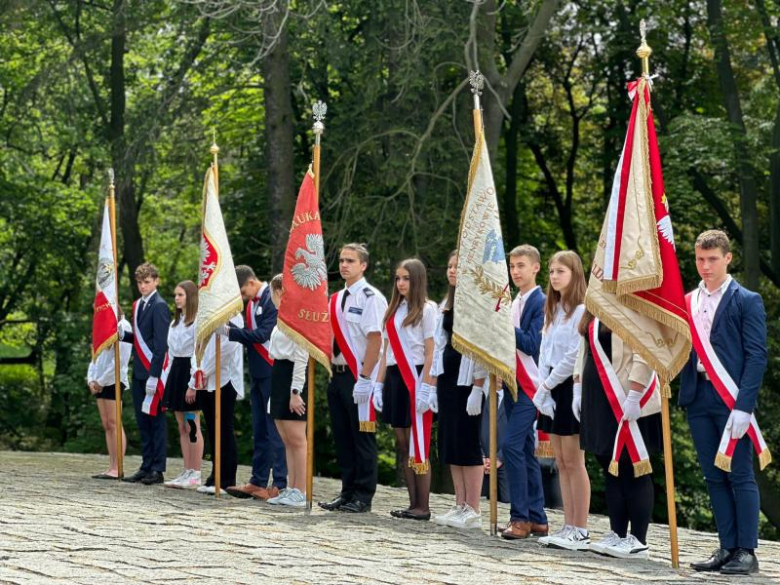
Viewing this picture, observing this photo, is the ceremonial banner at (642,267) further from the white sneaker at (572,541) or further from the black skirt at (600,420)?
the white sneaker at (572,541)

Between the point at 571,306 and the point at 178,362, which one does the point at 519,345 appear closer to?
the point at 571,306

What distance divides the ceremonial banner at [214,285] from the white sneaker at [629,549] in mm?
4166

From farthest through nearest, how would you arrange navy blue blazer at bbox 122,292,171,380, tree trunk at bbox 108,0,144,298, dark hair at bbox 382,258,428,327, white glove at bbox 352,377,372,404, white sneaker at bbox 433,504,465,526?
tree trunk at bbox 108,0,144,298, navy blue blazer at bbox 122,292,171,380, white glove at bbox 352,377,372,404, dark hair at bbox 382,258,428,327, white sneaker at bbox 433,504,465,526

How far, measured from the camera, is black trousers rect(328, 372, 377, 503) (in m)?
10.3

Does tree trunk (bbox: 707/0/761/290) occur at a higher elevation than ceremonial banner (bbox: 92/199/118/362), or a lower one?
higher

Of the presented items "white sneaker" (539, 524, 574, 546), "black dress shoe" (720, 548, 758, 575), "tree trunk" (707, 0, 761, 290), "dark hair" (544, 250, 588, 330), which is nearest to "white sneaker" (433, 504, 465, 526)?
"white sneaker" (539, 524, 574, 546)

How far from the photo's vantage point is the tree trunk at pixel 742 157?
68.5 feet

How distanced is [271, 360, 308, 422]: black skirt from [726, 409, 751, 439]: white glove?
3.92 m

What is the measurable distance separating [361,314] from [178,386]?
7.53ft

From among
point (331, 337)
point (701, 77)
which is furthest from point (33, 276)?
point (331, 337)

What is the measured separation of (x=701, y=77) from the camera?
979 inches

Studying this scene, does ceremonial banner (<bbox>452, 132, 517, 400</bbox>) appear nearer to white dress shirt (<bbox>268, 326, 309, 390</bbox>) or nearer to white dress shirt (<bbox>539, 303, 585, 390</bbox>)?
white dress shirt (<bbox>539, 303, 585, 390</bbox>)

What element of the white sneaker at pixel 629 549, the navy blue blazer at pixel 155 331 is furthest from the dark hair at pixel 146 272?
the white sneaker at pixel 629 549

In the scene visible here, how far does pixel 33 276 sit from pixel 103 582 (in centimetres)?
2291
